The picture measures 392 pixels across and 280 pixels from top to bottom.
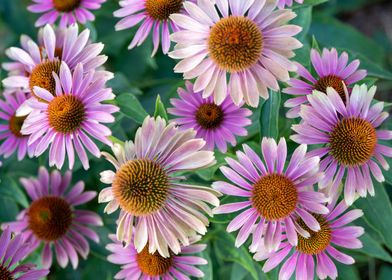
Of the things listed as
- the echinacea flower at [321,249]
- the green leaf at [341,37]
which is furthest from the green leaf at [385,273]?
the green leaf at [341,37]

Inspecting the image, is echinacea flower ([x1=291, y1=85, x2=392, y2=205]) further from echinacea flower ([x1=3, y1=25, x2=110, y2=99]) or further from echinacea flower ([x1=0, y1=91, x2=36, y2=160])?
echinacea flower ([x1=0, y1=91, x2=36, y2=160])

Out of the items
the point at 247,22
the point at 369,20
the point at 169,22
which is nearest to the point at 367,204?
the point at 247,22

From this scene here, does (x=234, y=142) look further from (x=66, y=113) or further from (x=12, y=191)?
(x=12, y=191)

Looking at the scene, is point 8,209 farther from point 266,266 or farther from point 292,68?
point 292,68

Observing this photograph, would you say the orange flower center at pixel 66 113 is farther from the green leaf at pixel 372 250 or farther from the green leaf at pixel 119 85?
the green leaf at pixel 372 250

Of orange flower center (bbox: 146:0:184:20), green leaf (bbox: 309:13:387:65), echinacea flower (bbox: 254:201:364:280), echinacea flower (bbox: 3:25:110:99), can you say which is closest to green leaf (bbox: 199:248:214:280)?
echinacea flower (bbox: 254:201:364:280)

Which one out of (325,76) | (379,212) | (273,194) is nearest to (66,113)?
(273,194)
